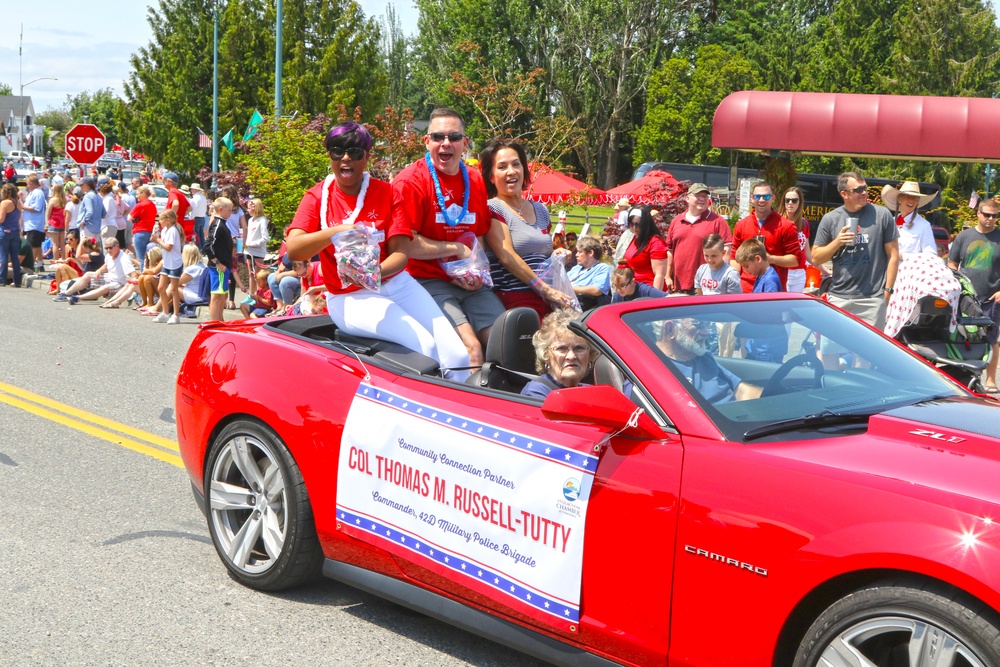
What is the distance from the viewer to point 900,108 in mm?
24625

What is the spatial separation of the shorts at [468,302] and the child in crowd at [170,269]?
9734mm

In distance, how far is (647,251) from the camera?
10.8 meters

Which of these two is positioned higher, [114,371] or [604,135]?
[604,135]

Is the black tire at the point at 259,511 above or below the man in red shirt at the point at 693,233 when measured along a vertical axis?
below

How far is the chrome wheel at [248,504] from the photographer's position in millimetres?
4418

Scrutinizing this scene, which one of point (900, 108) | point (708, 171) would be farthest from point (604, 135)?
point (900, 108)

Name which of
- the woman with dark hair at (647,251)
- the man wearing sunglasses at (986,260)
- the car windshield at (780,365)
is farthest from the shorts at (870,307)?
the car windshield at (780,365)

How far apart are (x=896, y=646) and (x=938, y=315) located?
5.74 metres

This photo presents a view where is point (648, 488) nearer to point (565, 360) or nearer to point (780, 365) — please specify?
point (780, 365)

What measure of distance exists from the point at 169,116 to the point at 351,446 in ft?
143

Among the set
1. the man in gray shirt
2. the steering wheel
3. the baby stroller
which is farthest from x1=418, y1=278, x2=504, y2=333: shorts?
the man in gray shirt

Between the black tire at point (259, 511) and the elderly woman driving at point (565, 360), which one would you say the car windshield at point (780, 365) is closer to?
the elderly woman driving at point (565, 360)

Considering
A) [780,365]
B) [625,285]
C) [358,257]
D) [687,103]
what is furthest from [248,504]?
[687,103]

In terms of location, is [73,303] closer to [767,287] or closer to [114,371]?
[114,371]
